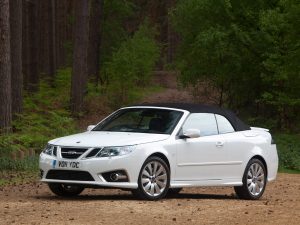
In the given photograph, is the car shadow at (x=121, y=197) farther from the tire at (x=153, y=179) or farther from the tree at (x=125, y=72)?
the tree at (x=125, y=72)

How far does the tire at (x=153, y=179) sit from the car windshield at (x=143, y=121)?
0.70 meters

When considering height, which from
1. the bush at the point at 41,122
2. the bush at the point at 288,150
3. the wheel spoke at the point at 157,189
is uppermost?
the wheel spoke at the point at 157,189

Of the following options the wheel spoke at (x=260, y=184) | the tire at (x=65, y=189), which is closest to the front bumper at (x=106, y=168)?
the tire at (x=65, y=189)

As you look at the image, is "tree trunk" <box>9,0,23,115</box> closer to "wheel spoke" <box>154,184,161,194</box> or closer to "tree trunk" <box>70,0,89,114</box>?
"tree trunk" <box>70,0,89,114</box>

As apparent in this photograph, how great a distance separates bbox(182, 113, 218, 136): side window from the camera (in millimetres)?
14141

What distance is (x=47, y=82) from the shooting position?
41.6 metres

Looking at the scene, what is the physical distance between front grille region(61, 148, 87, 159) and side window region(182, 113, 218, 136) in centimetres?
194

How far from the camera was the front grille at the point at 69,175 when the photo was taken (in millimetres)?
12805

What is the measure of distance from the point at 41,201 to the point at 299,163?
13.5 meters

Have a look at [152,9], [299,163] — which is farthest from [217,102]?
[152,9]

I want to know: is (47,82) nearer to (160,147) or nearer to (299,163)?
(299,163)

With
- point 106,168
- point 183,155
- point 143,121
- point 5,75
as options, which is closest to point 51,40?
point 5,75

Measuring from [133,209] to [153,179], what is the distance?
48.3 inches

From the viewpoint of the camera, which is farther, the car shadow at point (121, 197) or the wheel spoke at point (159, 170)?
the car shadow at point (121, 197)
